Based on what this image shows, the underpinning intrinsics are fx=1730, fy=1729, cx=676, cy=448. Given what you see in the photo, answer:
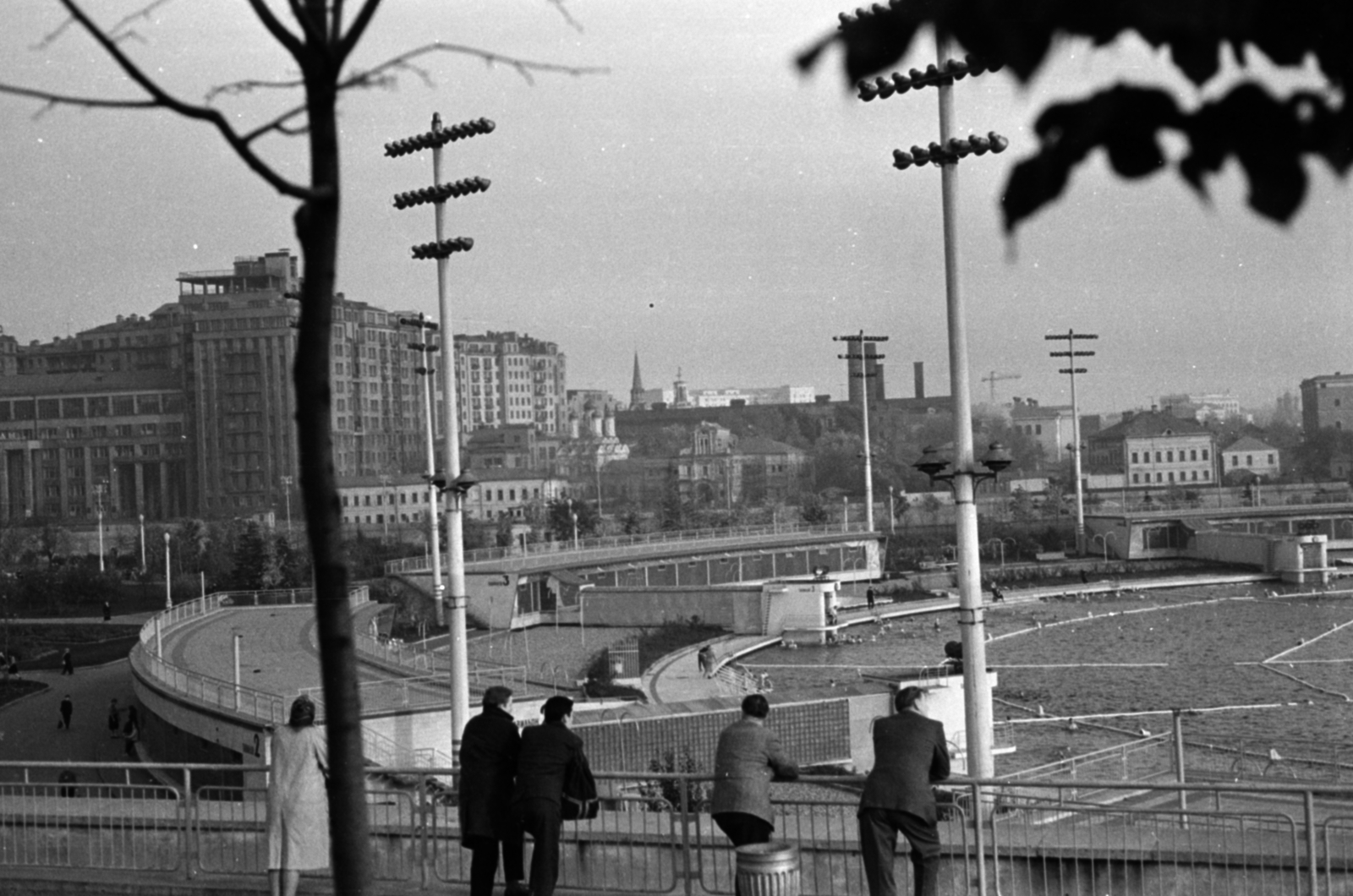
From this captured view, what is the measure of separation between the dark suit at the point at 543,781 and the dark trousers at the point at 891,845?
115cm

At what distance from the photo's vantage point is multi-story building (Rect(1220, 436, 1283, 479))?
116 meters

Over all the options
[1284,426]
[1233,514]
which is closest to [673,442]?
[1284,426]

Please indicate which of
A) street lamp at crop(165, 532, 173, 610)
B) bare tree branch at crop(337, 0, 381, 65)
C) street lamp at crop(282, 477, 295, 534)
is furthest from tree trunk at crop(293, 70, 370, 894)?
street lamp at crop(282, 477, 295, 534)

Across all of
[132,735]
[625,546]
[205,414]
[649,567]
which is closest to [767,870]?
[132,735]

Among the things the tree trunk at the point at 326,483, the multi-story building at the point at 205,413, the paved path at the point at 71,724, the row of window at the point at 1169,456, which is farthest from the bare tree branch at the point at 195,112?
the row of window at the point at 1169,456

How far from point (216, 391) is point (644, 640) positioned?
61.5 meters

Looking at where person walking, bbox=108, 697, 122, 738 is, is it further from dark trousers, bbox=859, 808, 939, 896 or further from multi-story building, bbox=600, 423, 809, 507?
multi-story building, bbox=600, 423, 809, 507

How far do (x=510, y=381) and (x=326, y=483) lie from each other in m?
133

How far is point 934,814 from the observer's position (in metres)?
Result: 6.44

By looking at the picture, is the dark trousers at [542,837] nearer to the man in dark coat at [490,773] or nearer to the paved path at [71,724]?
the man in dark coat at [490,773]

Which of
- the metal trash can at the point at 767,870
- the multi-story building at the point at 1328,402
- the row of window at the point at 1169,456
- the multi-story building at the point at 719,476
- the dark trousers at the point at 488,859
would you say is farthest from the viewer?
the multi-story building at the point at 1328,402

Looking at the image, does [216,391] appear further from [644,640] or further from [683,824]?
[683,824]

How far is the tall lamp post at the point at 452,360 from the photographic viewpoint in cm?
1599

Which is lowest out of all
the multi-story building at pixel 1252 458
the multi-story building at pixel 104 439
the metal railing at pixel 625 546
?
the metal railing at pixel 625 546
